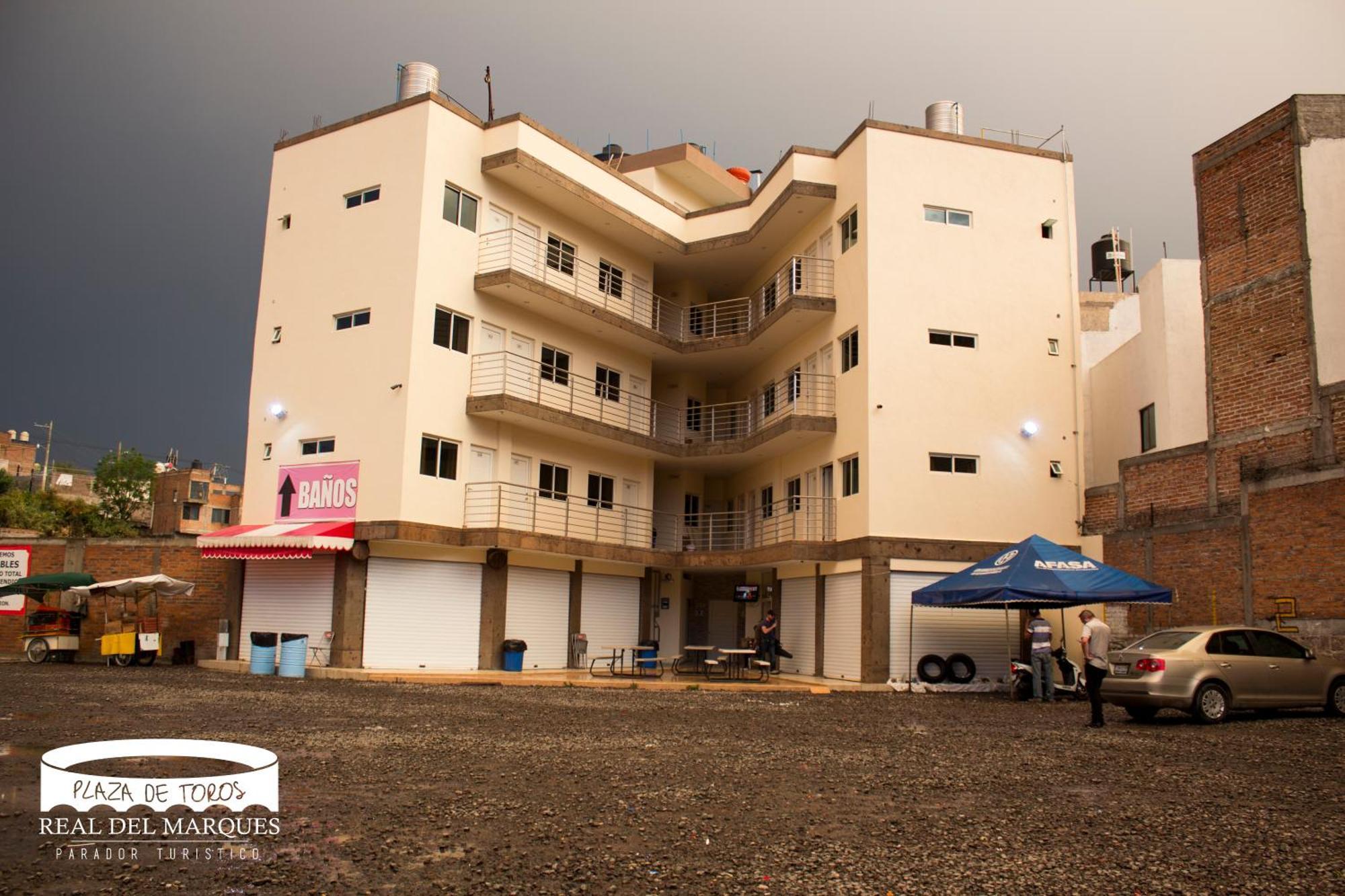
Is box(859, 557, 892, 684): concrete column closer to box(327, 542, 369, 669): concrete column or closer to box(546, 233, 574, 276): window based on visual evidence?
box(327, 542, 369, 669): concrete column

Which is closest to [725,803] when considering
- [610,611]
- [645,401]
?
[610,611]

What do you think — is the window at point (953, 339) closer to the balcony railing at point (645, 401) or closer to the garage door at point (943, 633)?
the balcony railing at point (645, 401)

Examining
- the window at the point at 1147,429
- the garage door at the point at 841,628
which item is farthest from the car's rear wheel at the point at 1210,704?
the window at the point at 1147,429

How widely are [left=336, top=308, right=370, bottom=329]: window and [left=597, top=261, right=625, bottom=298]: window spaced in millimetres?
7083

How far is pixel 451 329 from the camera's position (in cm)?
2450

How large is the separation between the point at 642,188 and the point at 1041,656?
58.3 ft

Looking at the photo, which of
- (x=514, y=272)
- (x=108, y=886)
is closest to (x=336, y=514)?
(x=514, y=272)

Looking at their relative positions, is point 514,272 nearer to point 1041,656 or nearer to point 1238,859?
point 1041,656

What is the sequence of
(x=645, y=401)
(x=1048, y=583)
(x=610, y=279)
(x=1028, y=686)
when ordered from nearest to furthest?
(x=1048, y=583)
(x=1028, y=686)
(x=610, y=279)
(x=645, y=401)

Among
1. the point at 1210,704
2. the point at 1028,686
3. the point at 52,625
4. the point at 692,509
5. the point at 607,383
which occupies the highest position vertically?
the point at 607,383

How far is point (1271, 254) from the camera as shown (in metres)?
19.1

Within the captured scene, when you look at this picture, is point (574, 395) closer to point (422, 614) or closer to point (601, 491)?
point (601, 491)

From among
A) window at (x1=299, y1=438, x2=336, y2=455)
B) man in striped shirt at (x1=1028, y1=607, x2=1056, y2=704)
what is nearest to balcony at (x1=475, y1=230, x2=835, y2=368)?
window at (x1=299, y1=438, x2=336, y2=455)

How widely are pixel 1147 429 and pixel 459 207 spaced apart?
58.7ft
